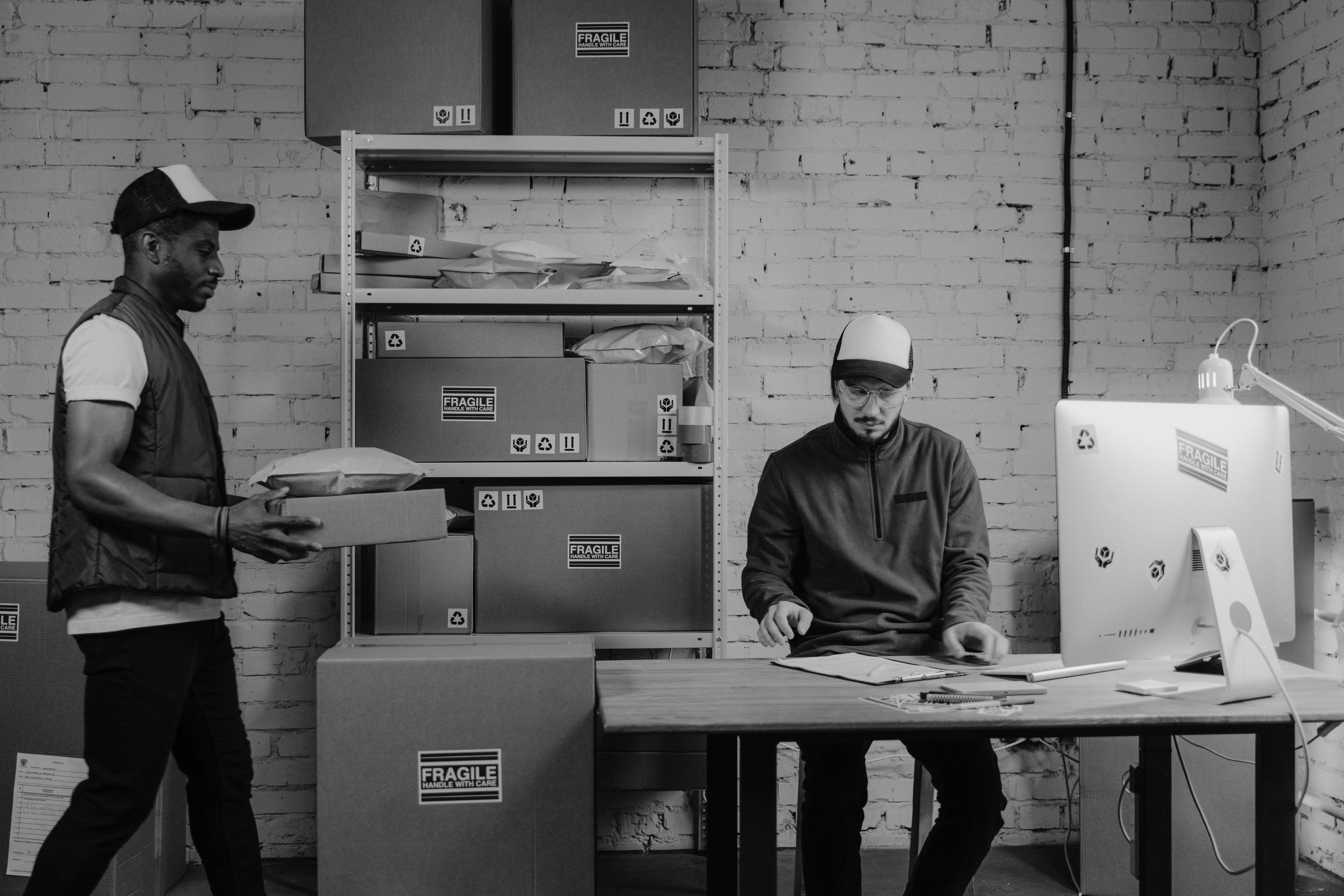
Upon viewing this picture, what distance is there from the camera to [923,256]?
289 centimetres

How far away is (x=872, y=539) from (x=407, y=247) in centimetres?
126

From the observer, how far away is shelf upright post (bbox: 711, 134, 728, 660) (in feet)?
8.00

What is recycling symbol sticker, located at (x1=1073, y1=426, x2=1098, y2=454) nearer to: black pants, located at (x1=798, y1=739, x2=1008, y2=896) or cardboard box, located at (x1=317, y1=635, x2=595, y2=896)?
black pants, located at (x1=798, y1=739, x2=1008, y2=896)

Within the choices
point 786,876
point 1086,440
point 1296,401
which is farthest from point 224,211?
point 786,876

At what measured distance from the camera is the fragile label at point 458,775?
2076 millimetres

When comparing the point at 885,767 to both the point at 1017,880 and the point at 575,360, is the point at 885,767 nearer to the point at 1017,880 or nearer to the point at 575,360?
the point at 1017,880

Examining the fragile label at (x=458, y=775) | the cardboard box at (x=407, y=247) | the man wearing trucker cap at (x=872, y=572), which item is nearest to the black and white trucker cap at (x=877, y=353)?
the man wearing trucker cap at (x=872, y=572)

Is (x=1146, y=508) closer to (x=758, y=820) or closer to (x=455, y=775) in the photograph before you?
(x=758, y=820)

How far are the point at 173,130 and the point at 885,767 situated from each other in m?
2.57

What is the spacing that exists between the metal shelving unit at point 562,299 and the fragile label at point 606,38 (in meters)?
0.20

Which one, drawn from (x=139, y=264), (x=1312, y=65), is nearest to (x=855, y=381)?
(x=139, y=264)

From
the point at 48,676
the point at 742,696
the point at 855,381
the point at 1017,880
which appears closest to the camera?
the point at 742,696

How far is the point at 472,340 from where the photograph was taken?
2.44 metres

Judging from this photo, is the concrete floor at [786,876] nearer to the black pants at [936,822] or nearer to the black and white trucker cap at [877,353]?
the black pants at [936,822]
